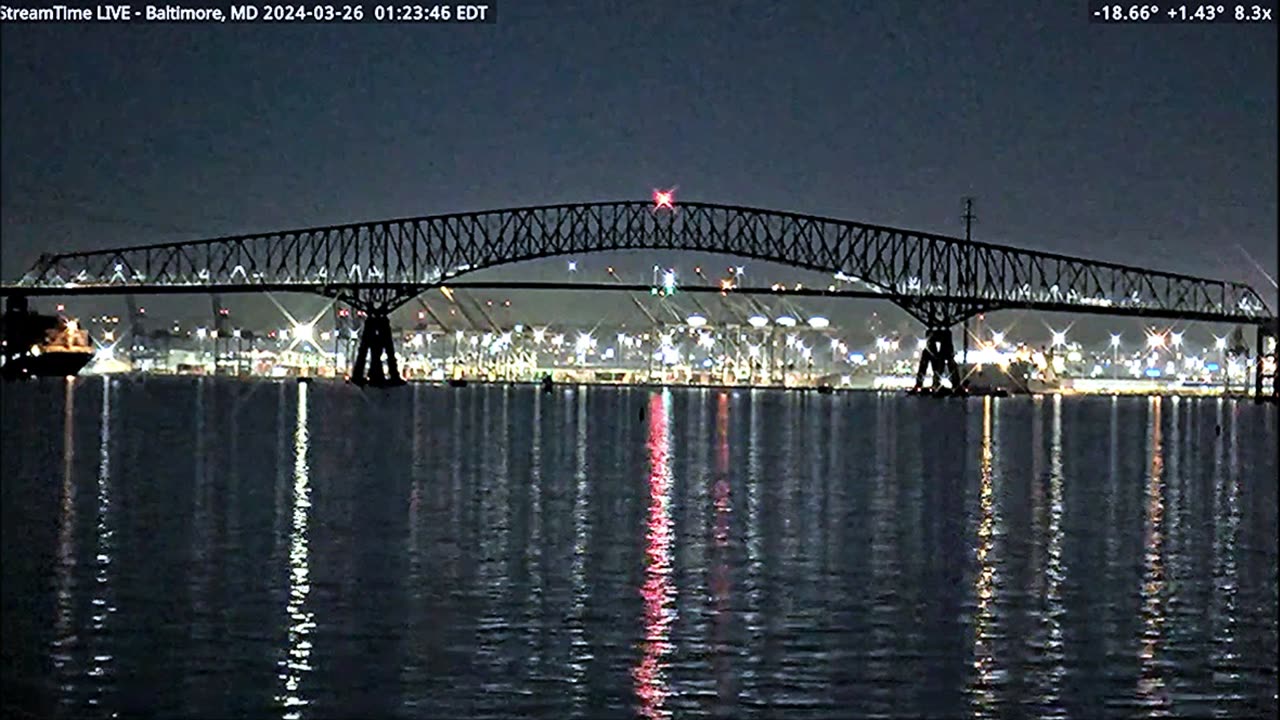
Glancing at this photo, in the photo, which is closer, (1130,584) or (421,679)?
(421,679)

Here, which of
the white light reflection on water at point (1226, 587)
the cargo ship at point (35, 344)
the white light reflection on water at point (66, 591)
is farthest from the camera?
the cargo ship at point (35, 344)

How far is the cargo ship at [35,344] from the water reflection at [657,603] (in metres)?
138

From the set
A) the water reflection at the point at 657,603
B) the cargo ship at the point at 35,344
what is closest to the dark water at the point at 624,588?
the water reflection at the point at 657,603

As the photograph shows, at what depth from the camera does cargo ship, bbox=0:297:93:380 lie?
570 ft

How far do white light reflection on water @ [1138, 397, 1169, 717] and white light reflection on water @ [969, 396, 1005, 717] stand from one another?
4.30 feet

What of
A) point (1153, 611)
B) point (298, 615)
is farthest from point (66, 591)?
point (1153, 611)

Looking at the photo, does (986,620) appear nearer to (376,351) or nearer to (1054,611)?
(1054,611)

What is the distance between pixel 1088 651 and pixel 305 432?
51.3 m

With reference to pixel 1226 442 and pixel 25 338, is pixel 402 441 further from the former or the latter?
pixel 25 338

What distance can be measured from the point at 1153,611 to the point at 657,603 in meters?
5.61

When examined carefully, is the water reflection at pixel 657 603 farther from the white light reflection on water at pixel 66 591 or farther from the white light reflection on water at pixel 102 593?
the white light reflection on water at pixel 66 591

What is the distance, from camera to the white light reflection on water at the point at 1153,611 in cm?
1812

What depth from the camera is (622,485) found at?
43.3 m

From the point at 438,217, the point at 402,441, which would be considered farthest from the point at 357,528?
the point at 438,217
